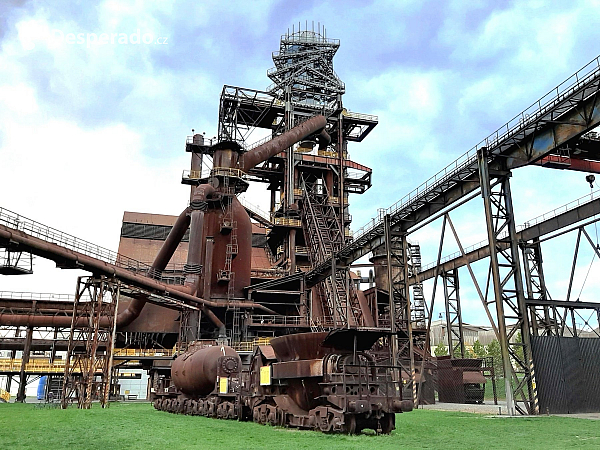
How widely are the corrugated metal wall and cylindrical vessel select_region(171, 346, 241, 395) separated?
445 inches

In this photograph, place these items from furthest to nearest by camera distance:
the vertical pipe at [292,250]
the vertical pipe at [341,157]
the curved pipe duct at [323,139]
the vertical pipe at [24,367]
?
the curved pipe duct at [323,139]
the vertical pipe at [341,157]
the vertical pipe at [292,250]
the vertical pipe at [24,367]

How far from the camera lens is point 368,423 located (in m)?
12.0

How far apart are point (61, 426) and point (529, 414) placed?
14.9 meters

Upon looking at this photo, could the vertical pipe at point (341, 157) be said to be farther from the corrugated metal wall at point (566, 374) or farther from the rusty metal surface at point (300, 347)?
the rusty metal surface at point (300, 347)

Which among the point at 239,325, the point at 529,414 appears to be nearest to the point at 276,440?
the point at 529,414

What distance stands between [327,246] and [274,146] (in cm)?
952

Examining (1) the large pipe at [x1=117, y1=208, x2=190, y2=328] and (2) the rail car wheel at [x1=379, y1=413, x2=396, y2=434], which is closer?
(2) the rail car wheel at [x1=379, y1=413, x2=396, y2=434]

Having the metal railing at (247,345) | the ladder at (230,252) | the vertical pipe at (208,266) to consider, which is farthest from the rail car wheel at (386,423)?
the vertical pipe at (208,266)

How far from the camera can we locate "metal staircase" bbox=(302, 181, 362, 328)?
3706 cm

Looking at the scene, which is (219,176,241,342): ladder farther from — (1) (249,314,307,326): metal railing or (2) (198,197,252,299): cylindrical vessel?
(1) (249,314,307,326): metal railing

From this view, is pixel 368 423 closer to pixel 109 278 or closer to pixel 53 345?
pixel 109 278

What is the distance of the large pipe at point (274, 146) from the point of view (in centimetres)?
3934

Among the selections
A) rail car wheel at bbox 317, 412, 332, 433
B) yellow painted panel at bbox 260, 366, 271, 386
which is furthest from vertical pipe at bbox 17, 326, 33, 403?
rail car wheel at bbox 317, 412, 332, 433

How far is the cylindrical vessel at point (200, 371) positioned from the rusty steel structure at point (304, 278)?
0.27 ft
